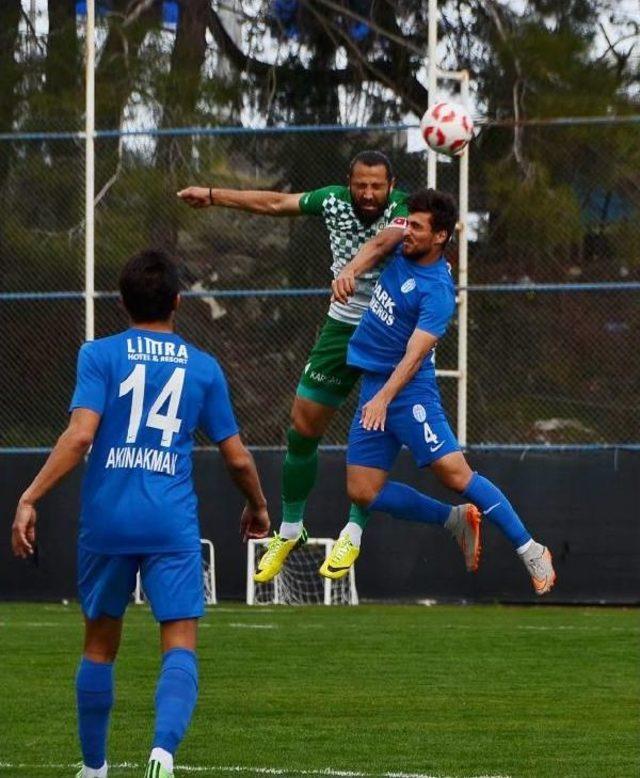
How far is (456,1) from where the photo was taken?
2036 cm

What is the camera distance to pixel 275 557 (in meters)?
10.1

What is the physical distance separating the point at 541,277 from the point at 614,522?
2755 mm

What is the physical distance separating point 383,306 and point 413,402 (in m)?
0.52

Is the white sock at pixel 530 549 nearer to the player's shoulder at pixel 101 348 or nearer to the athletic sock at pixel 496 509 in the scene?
the athletic sock at pixel 496 509

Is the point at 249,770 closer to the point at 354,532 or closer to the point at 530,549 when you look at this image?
the point at 354,532

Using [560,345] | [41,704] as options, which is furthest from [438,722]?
[560,345]

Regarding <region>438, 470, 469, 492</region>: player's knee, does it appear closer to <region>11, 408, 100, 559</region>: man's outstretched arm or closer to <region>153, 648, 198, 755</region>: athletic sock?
<region>153, 648, 198, 755</region>: athletic sock

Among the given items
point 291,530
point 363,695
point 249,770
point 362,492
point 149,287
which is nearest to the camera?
point 149,287

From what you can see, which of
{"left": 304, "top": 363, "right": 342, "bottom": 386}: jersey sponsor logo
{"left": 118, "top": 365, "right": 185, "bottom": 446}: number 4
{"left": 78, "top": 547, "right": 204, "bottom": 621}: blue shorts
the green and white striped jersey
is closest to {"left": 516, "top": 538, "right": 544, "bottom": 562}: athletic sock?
{"left": 304, "top": 363, "right": 342, "bottom": 386}: jersey sponsor logo

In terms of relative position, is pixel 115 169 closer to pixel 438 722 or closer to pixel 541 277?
pixel 541 277

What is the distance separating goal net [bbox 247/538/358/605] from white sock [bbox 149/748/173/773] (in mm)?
11389

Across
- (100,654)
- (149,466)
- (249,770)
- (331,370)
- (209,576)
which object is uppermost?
(331,370)

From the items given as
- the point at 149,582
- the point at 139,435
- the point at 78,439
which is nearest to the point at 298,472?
the point at 149,582

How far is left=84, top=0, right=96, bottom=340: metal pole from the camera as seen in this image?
729 inches
